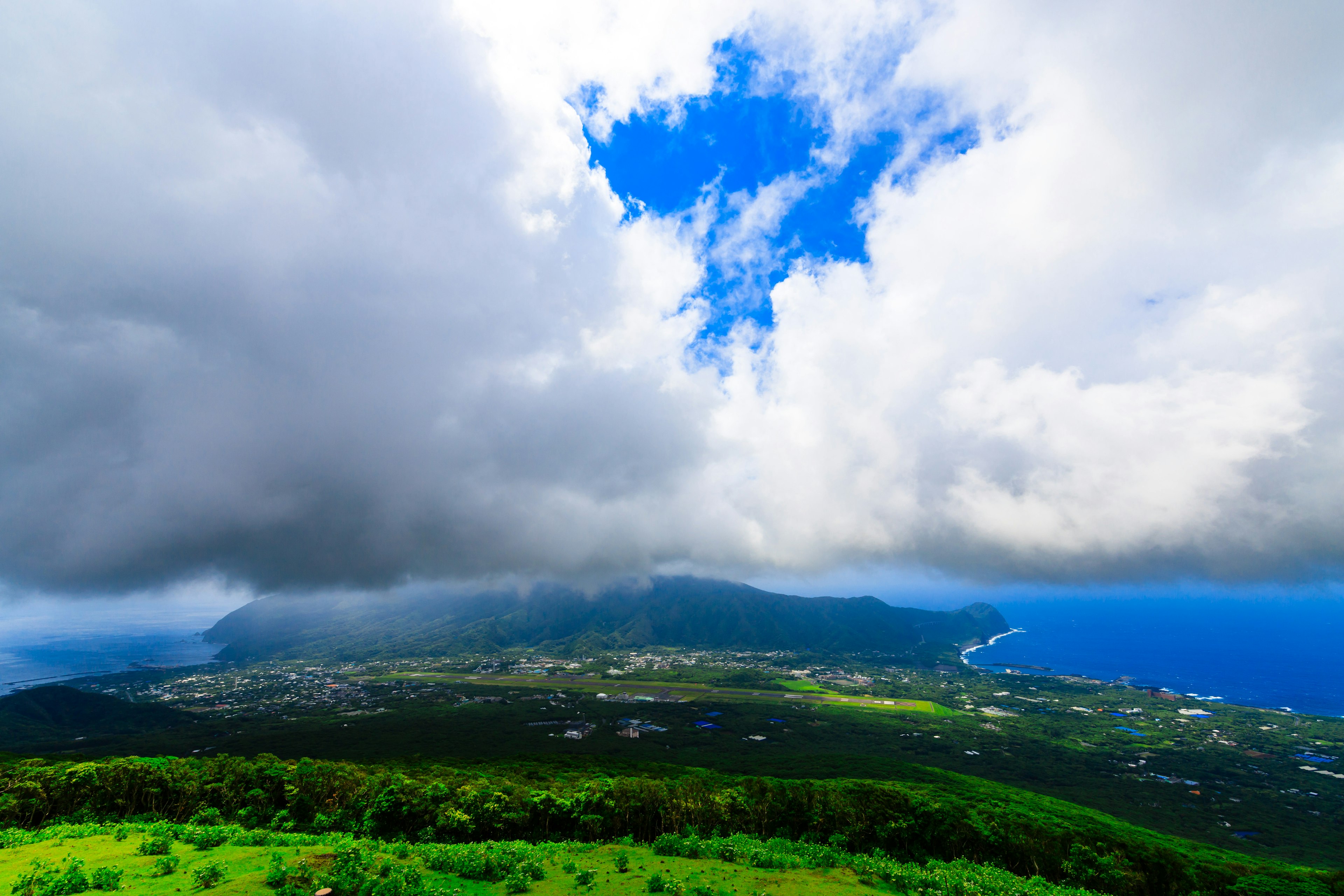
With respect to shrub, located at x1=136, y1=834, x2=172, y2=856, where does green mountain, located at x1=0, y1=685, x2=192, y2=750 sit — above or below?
below

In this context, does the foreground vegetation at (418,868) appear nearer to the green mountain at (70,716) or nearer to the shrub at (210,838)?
the shrub at (210,838)

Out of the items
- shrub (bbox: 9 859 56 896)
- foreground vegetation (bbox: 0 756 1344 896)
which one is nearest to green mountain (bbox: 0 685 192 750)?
foreground vegetation (bbox: 0 756 1344 896)

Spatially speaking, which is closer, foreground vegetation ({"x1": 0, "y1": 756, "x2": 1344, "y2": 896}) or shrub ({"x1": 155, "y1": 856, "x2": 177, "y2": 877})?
shrub ({"x1": 155, "y1": 856, "x2": 177, "y2": 877})

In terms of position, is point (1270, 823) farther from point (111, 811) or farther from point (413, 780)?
point (111, 811)

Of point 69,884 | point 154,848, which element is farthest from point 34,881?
point 154,848

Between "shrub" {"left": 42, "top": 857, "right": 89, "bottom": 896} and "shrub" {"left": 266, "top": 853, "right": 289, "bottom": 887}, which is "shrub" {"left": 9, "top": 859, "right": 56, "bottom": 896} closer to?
"shrub" {"left": 42, "top": 857, "right": 89, "bottom": 896}

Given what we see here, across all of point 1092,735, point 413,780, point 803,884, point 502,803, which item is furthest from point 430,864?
point 1092,735

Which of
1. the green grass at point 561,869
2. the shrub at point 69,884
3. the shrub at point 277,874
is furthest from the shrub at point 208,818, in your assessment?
the shrub at point 277,874
